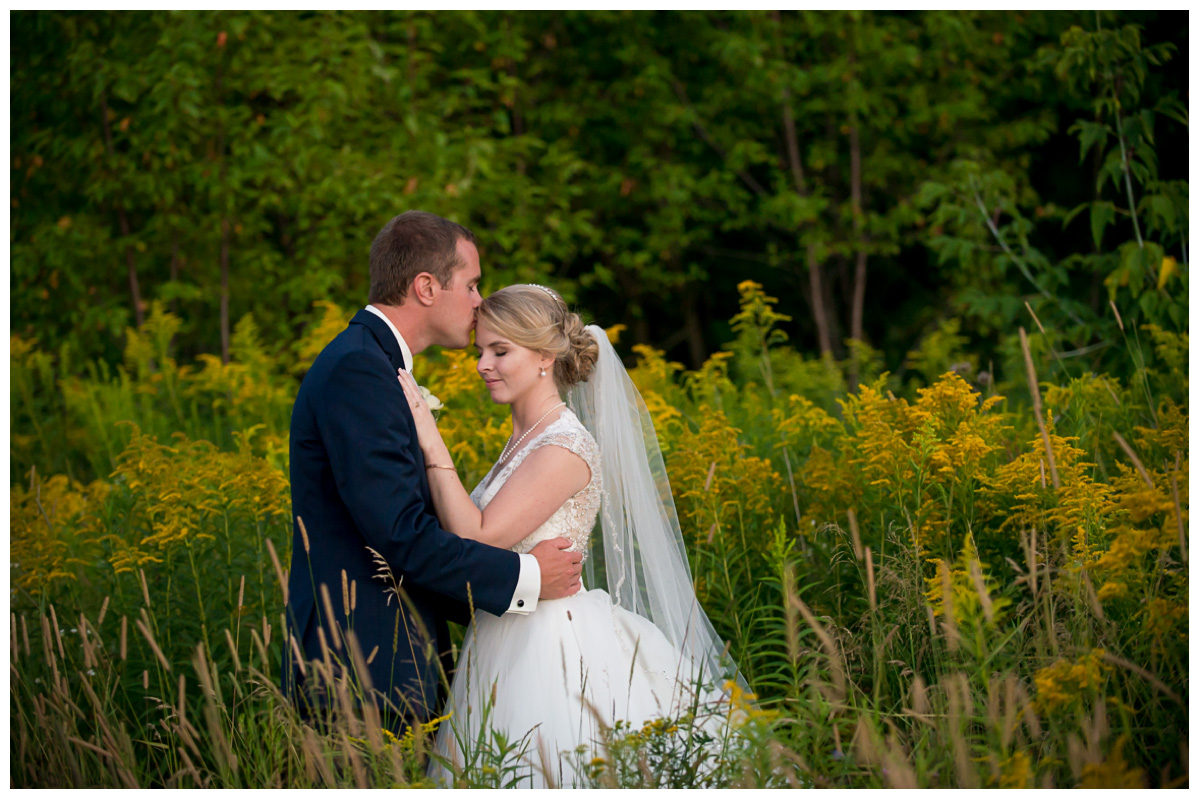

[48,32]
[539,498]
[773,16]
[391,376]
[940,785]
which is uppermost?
[773,16]

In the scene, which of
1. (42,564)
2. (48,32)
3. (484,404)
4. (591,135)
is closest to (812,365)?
(484,404)

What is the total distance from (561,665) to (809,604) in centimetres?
124

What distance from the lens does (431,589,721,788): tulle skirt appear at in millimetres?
2855

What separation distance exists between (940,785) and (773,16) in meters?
9.64

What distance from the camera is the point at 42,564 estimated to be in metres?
3.85

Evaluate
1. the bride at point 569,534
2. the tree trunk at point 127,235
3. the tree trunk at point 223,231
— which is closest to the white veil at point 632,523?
the bride at point 569,534

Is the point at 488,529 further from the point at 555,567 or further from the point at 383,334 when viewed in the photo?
the point at 383,334

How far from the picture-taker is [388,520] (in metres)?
2.67

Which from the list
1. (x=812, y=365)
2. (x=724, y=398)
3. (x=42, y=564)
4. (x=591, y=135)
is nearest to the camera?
(x=42, y=564)

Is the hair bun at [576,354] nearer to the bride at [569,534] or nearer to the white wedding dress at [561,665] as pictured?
the bride at [569,534]

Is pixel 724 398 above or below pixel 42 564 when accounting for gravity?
above

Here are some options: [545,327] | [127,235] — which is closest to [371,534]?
[545,327]

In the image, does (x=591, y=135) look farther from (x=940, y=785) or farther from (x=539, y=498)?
(x=940, y=785)

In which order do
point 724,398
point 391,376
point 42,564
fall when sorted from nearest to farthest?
point 391,376 < point 42,564 < point 724,398
